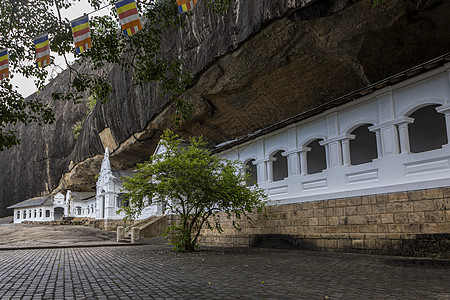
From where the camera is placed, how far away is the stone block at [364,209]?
438 inches

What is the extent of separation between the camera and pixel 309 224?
13133 millimetres

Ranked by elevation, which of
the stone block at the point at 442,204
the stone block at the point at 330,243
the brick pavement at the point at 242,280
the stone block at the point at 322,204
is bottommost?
the brick pavement at the point at 242,280

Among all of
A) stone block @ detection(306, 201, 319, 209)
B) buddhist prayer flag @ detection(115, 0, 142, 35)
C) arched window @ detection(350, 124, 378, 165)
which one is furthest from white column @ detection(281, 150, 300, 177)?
buddhist prayer flag @ detection(115, 0, 142, 35)

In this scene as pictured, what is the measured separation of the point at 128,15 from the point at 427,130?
10813mm

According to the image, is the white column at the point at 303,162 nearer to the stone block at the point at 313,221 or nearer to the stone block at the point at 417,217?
the stone block at the point at 313,221

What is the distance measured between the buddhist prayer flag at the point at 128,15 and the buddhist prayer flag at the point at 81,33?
2.51 ft

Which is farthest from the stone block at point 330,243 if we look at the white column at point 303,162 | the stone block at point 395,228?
the white column at point 303,162

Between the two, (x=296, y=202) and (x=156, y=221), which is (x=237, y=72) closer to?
(x=296, y=202)

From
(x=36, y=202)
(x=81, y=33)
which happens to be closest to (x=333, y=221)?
(x=81, y=33)

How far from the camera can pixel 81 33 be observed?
8070 mm

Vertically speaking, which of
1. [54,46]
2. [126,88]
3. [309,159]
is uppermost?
[126,88]

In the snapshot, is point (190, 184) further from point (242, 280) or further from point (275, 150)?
point (242, 280)

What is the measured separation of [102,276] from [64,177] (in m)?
39.1

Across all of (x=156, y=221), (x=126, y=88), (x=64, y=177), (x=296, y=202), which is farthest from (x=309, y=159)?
(x=64, y=177)
